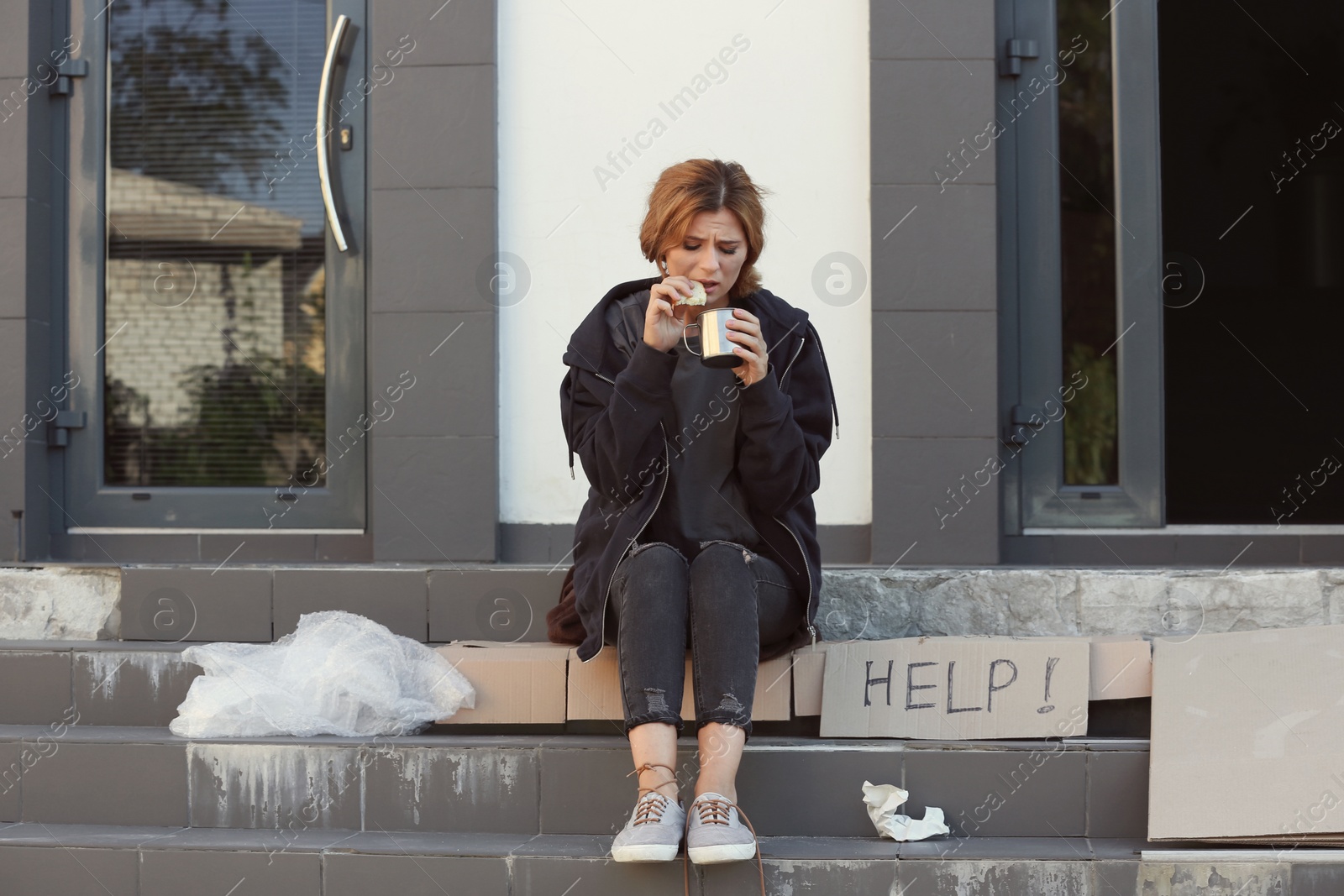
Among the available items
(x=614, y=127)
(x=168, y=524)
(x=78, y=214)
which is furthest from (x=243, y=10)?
(x=168, y=524)

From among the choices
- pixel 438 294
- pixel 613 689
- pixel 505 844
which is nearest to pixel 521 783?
pixel 505 844

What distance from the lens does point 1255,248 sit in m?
5.93

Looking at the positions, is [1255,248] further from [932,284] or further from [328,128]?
[328,128]

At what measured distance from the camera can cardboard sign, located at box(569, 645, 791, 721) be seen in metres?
2.66

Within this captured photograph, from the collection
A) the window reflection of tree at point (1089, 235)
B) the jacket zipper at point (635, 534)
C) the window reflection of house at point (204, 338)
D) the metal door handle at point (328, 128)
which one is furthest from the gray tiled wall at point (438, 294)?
the window reflection of tree at point (1089, 235)

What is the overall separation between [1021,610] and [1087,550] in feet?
1.63

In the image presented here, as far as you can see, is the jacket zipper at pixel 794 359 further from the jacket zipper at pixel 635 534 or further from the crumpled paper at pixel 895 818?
the crumpled paper at pixel 895 818

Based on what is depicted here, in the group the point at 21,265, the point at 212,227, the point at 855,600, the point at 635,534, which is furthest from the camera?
the point at 212,227

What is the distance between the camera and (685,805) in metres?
2.51

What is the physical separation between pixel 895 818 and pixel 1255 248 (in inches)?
185

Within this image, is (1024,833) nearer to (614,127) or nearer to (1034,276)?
(1034,276)

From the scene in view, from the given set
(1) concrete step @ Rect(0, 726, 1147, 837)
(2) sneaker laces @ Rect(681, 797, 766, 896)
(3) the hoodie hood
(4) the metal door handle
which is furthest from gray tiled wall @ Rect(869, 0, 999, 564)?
(4) the metal door handle

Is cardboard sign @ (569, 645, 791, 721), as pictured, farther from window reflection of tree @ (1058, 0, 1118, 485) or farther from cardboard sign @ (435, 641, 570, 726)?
window reflection of tree @ (1058, 0, 1118, 485)

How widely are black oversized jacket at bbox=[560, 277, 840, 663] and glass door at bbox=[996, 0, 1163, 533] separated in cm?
122
